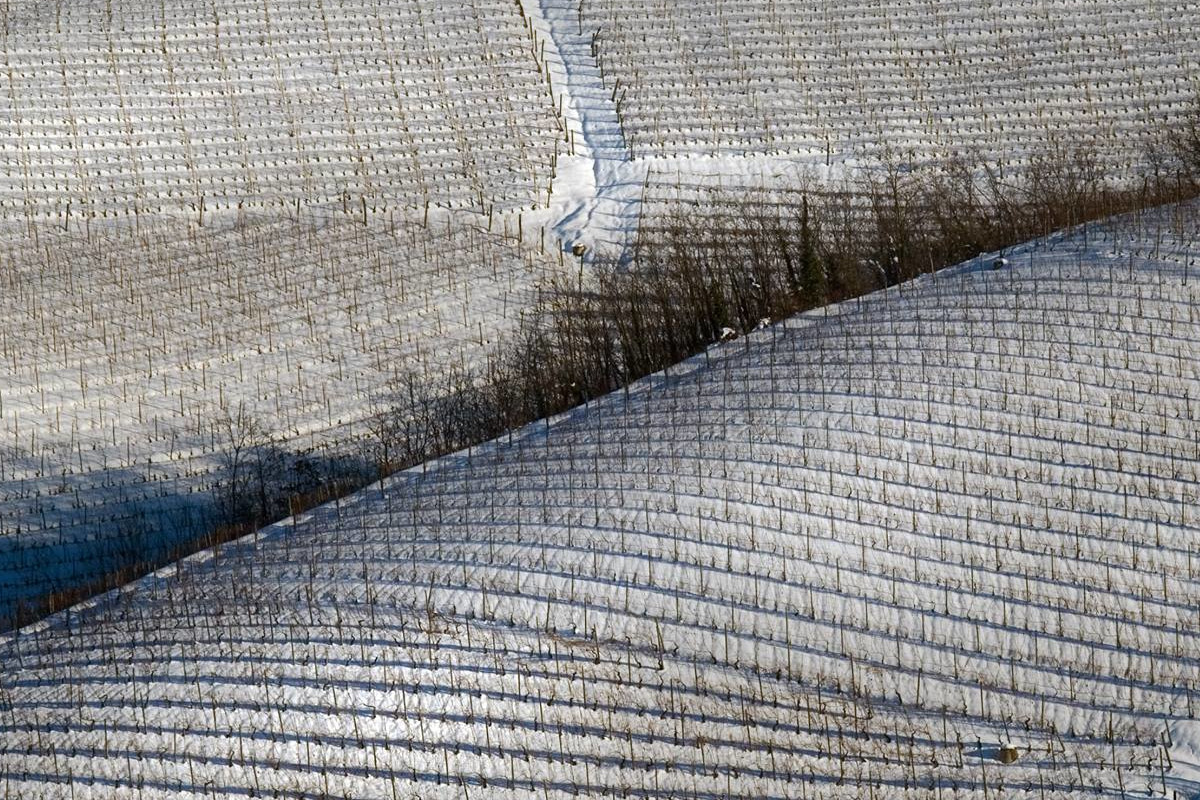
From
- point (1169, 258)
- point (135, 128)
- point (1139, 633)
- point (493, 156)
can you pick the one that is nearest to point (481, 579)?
point (1139, 633)

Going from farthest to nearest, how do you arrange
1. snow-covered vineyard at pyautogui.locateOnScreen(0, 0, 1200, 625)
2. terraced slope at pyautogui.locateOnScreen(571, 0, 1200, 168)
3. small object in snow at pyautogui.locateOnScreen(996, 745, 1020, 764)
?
terraced slope at pyautogui.locateOnScreen(571, 0, 1200, 168) → snow-covered vineyard at pyautogui.locateOnScreen(0, 0, 1200, 625) → small object in snow at pyautogui.locateOnScreen(996, 745, 1020, 764)

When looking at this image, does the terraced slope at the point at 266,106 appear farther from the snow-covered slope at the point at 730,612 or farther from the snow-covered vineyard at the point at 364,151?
the snow-covered slope at the point at 730,612

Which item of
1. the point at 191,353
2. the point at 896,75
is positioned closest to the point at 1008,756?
the point at 191,353

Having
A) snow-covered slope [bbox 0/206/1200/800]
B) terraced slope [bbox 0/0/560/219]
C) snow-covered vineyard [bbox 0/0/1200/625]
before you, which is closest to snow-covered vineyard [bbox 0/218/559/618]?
snow-covered vineyard [bbox 0/0/1200/625]

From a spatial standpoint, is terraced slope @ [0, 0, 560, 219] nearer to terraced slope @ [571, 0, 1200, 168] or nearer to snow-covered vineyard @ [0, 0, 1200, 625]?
snow-covered vineyard @ [0, 0, 1200, 625]

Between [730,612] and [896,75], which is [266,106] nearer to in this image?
[896,75]

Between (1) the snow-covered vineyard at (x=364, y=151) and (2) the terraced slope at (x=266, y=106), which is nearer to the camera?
(1) the snow-covered vineyard at (x=364, y=151)

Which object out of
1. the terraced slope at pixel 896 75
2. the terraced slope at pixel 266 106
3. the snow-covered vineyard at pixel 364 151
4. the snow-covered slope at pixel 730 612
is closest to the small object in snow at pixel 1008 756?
the snow-covered slope at pixel 730 612

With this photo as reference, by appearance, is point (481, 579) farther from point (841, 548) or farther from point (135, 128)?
point (135, 128)

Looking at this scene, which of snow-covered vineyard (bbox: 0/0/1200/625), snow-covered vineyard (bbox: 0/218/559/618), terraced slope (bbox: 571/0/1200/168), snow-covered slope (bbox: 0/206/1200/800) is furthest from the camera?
terraced slope (bbox: 571/0/1200/168)
